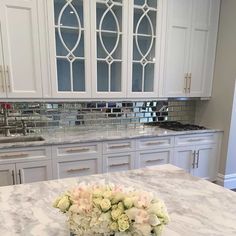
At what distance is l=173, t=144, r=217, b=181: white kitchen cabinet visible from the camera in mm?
2957

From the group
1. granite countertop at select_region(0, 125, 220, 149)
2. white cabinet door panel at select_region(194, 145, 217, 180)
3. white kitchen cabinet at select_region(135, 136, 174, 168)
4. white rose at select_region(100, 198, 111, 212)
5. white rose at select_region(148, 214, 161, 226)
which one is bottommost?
white cabinet door panel at select_region(194, 145, 217, 180)

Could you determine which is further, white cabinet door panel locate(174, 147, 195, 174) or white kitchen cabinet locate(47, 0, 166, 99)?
white cabinet door panel locate(174, 147, 195, 174)

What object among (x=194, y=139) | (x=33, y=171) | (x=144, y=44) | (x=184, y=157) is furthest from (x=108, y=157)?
(x=144, y=44)

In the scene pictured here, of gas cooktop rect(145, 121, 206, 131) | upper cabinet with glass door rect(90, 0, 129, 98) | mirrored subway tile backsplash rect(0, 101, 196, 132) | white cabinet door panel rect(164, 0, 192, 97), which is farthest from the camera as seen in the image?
gas cooktop rect(145, 121, 206, 131)

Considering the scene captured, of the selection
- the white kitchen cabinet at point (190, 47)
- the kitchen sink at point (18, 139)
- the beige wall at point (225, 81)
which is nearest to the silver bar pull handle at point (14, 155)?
the kitchen sink at point (18, 139)

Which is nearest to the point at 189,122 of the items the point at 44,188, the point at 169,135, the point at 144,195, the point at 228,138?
the point at 228,138

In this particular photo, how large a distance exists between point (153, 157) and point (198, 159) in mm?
715

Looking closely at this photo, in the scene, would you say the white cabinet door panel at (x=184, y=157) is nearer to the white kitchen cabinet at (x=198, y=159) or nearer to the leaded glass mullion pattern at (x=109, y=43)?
the white kitchen cabinet at (x=198, y=159)

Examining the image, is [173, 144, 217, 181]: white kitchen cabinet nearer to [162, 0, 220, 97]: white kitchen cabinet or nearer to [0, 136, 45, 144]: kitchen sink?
[162, 0, 220, 97]: white kitchen cabinet

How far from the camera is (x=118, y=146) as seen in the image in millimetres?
2580

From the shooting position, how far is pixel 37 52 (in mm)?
2320

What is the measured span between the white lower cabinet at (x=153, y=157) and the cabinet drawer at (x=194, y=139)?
18 cm

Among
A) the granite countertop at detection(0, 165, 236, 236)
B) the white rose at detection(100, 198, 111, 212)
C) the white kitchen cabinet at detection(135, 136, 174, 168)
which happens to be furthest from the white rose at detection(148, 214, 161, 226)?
the white kitchen cabinet at detection(135, 136, 174, 168)

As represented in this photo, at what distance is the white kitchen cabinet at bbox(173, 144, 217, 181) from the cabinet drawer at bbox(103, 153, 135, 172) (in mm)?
636
